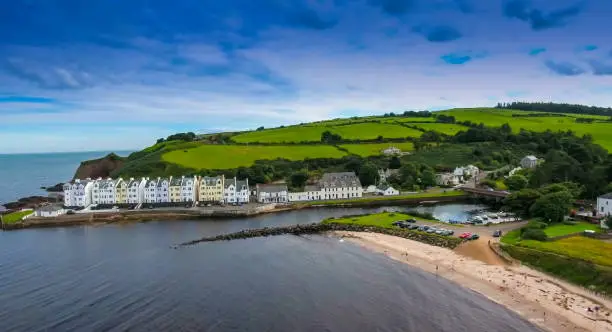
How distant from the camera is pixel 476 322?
3125cm

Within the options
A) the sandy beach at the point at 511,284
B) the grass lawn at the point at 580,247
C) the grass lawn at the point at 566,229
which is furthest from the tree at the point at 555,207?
the sandy beach at the point at 511,284

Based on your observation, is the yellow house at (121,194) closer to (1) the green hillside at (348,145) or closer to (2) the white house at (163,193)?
(2) the white house at (163,193)

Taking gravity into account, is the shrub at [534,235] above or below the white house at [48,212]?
below

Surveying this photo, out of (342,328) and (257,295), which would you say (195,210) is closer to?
(257,295)

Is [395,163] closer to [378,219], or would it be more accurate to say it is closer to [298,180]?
[298,180]

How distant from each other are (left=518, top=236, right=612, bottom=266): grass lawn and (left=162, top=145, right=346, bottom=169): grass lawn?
244 feet

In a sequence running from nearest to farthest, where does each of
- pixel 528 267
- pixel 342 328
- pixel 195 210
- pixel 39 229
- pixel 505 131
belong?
pixel 342 328, pixel 528 267, pixel 39 229, pixel 195 210, pixel 505 131

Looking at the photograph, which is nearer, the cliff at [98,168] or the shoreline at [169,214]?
the shoreline at [169,214]

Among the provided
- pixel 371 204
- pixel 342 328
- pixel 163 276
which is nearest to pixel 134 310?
pixel 163 276

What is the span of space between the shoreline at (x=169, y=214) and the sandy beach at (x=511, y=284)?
91.9ft

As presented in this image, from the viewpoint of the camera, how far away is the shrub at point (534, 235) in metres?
46.2

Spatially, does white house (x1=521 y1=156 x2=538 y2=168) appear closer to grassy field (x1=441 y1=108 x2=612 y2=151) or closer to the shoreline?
grassy field (x1=441 y1=108 x2=612 y2=151)

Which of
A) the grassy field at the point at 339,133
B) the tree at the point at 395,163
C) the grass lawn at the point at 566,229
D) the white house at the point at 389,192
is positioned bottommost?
the grass lawn at the point at 566,229

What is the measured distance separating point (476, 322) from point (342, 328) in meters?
9.04
